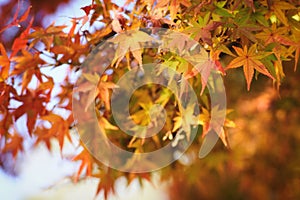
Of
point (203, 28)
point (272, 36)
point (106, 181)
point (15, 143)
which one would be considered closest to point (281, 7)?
point (272, 36)

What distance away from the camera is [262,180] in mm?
2588

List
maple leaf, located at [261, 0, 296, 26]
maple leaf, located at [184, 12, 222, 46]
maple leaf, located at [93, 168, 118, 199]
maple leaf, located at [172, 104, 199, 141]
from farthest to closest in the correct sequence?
maple leaf, located at [93, 168, 118, 199] < maple leaf, located at [172, 104, 199, 141] < maple leaf, located at [261, 0, 296, 26] < maple leaf, located at [184, 12, 222, 46]

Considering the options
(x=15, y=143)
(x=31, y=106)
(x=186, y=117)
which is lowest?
(x=15, y=143)

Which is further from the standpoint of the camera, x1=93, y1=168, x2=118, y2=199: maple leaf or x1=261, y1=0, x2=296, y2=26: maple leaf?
x1=93, y1=168, x2=118, y2=199: maple leaf

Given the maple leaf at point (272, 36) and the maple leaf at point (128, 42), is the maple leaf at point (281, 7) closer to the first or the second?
the maple leaf at point (272, 36)

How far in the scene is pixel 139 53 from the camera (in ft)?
3.86

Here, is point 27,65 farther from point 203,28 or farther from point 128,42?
point 203,28

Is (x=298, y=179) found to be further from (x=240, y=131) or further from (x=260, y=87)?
(x=260, y=87)

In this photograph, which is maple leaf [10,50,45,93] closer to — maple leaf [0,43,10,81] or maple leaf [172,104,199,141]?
maple leaf [0,43,10,81]

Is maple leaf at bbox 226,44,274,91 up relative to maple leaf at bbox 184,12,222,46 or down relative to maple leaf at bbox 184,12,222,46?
down

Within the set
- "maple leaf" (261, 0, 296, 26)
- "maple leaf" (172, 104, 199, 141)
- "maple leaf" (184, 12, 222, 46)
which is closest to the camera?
"maple leaf" (184, 12, 222, 46)

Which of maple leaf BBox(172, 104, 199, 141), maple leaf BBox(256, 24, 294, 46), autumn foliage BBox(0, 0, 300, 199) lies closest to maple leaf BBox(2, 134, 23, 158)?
autumn foliage BBox(0, 0, 300, 199)

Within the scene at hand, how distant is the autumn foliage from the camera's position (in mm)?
1102

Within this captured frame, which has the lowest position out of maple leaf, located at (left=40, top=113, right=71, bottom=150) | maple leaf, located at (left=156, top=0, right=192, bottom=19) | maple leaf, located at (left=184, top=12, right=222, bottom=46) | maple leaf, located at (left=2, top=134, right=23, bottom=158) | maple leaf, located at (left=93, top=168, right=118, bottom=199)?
maple leaf, located at (left=93, top=168, right=118, bottom=199)
